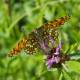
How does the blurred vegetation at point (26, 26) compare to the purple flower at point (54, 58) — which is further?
the blurred vegetation at point (26, 26)

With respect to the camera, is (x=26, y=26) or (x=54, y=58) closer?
(x=54, y=58)

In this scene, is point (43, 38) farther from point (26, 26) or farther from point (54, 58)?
point (26, 26)

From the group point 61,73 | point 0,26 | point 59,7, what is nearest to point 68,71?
point 61,73

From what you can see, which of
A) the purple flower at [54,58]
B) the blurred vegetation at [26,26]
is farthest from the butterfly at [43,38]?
the blurred vegetation at [26,26]

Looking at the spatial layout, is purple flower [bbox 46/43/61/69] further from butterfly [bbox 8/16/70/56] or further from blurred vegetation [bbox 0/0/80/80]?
blurred vegetation [bbox 0/0/80/80]

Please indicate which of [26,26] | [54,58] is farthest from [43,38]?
[26,26]

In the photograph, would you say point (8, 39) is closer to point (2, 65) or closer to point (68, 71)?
point (2, 65)

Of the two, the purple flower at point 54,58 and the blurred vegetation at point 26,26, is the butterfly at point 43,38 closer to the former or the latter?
the purple flower at point 54,58

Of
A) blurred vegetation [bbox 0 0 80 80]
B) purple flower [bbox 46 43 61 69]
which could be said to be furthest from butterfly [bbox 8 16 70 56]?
blurred vegetation [bbox 0 0 80 80]
